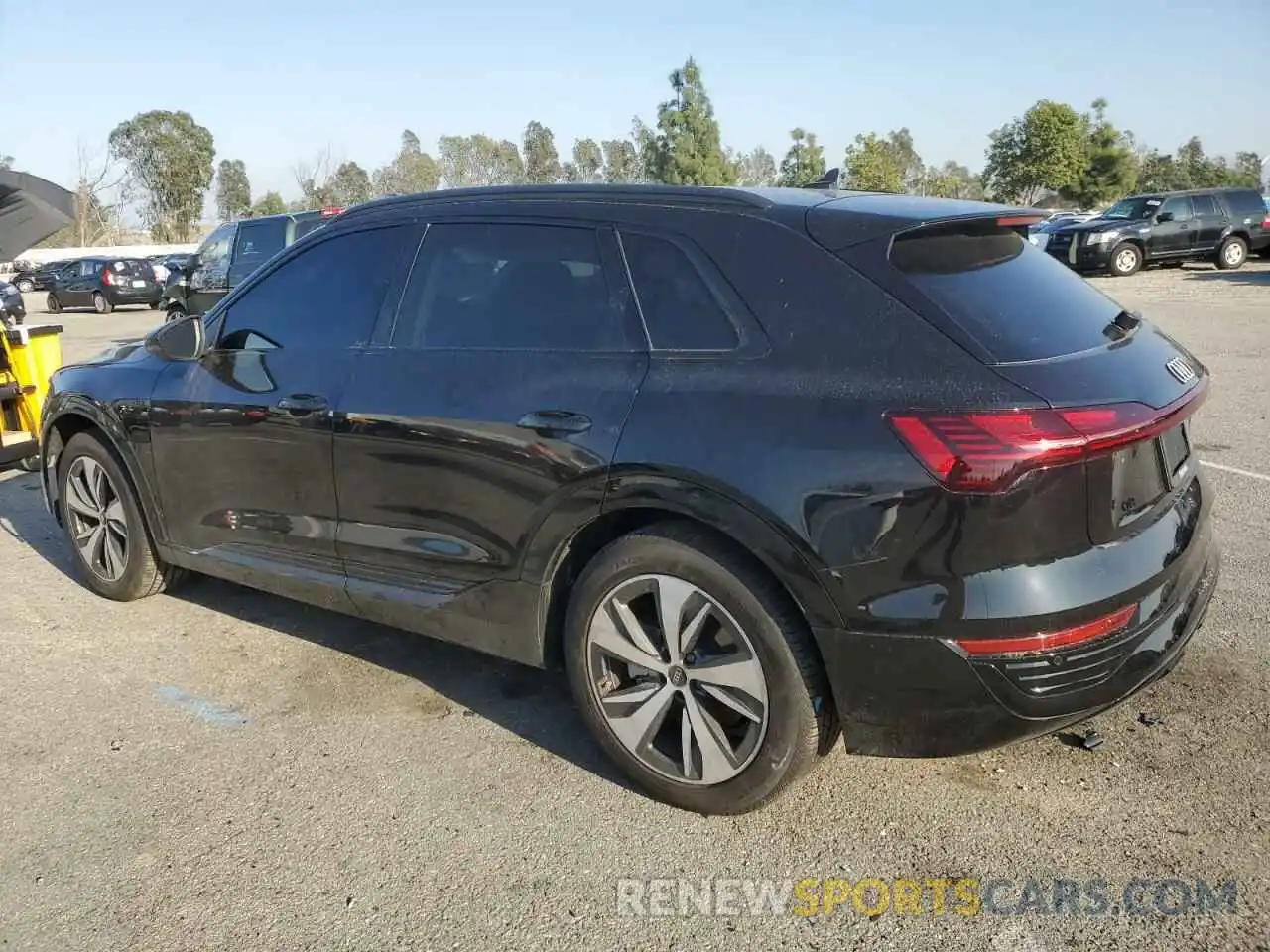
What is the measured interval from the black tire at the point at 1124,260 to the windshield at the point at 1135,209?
74cm

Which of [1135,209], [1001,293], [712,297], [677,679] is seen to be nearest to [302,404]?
[712,297]

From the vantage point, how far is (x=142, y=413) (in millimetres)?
4441

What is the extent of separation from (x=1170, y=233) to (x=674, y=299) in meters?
24.6

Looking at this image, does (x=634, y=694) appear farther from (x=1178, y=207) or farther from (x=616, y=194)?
(x=1178, y=207)

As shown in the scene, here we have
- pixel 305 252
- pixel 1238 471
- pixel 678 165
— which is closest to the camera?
pixel 305 252

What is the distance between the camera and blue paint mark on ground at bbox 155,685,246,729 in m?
3.70

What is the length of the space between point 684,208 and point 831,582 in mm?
1224

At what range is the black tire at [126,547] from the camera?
467 centimetres

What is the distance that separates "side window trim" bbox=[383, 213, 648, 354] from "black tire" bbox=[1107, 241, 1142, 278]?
2353cm

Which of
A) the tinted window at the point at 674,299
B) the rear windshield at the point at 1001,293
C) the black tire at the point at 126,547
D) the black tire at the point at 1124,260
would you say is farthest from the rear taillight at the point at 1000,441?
the black tire at the point at 1124,260

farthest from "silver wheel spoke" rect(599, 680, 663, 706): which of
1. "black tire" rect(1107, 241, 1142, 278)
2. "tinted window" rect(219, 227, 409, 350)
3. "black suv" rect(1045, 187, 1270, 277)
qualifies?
"black tire" rect(1107, 241, 1142, 278)

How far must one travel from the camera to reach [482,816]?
119 inches

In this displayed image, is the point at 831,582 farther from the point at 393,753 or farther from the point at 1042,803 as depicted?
the point at 393,753

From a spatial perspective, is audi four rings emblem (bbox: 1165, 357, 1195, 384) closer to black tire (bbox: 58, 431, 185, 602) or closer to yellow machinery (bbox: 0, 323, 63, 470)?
black tire (bbox: 58, 431, 185, 602)
